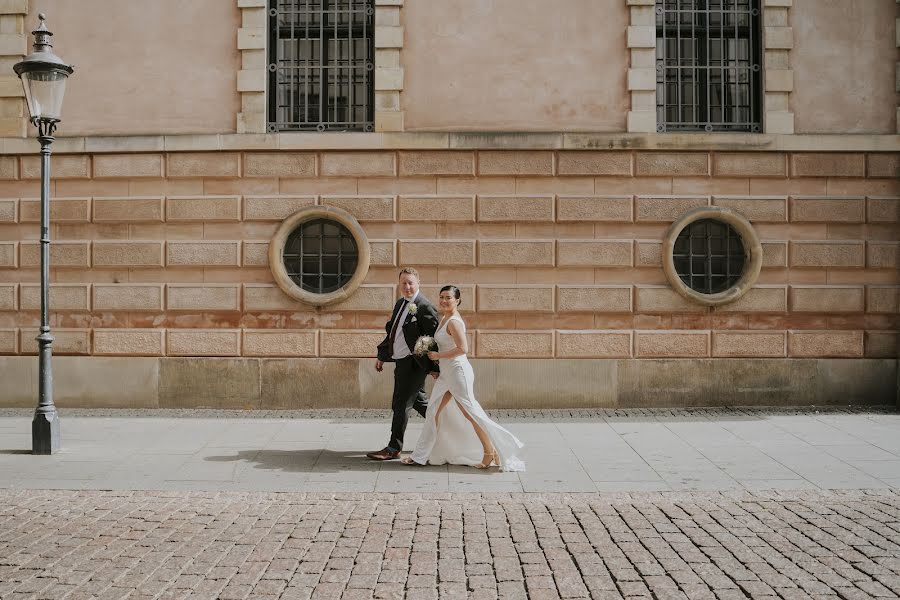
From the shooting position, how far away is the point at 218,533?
5680 millimetres

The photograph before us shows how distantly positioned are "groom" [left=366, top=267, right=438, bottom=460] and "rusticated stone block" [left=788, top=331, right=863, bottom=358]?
5.75m

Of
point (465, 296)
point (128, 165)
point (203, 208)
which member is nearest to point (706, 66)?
point (465, 296)

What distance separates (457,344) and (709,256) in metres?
5.17

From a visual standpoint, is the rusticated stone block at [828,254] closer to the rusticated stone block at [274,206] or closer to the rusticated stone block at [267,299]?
the rusticated stone block at [274,206]

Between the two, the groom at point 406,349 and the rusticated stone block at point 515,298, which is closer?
the groom at point 406,349

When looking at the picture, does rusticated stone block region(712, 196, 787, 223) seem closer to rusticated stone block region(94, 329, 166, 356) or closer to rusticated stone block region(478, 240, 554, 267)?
rusticated stone block region(478, 240, 554, 267)

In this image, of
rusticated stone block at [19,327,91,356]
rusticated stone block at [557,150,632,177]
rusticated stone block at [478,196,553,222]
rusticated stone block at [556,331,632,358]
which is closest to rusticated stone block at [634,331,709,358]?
rusticated stone block at [556,331,632,358]

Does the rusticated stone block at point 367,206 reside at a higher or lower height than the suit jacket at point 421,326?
higher

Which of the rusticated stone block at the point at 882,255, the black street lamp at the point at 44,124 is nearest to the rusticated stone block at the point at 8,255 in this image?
the black street lamp at the point at 44,124

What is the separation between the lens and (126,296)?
11.2m

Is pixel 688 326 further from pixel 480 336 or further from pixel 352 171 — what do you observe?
pixel 352 171

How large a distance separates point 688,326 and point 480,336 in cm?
286

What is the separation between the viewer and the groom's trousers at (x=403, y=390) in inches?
317

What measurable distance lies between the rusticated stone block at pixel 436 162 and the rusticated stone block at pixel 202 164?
234 cm
